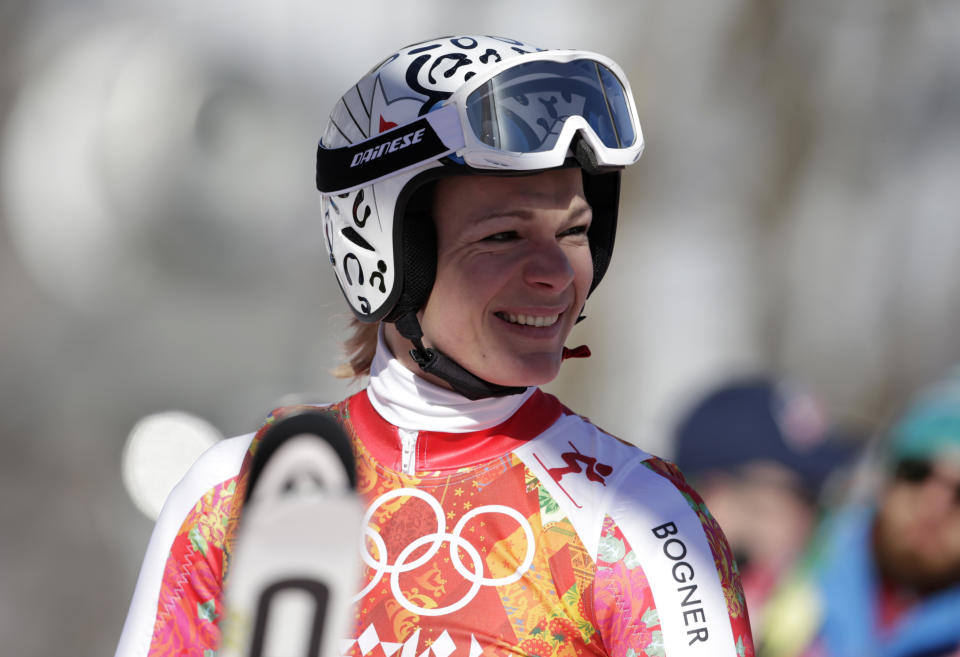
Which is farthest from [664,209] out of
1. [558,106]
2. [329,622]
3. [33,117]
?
[329,622]

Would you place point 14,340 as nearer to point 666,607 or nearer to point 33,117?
point 33,117

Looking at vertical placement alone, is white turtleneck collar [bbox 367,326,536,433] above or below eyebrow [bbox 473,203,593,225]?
below

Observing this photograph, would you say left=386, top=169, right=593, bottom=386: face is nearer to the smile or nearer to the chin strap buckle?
the smile

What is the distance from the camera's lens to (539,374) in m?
2.06

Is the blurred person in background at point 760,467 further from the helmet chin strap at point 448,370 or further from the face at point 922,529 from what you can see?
the helmet chin strap at point 448,370

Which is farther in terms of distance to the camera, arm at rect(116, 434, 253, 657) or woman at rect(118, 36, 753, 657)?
arm at rect(116, 434, 253, 657)

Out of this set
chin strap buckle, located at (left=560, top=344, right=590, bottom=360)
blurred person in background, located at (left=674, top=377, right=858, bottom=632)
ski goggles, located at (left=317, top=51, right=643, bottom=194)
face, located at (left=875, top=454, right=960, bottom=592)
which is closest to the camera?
ski goggles, located at (left=317, top=51, right=643, bottom=194)

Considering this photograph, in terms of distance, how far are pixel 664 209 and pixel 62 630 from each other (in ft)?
18.4

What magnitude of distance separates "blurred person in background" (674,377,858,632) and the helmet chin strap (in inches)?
84.8

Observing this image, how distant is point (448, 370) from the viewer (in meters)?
2.12

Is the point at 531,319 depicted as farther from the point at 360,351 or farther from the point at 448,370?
the point at 360,351

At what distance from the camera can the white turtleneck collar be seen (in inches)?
84.5

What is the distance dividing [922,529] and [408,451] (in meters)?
2.03

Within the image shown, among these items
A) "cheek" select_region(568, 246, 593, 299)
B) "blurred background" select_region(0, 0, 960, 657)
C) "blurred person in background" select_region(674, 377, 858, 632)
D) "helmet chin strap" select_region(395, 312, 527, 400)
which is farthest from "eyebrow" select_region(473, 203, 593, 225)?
"blurred background" select_region(0, 0, 960, 657)
